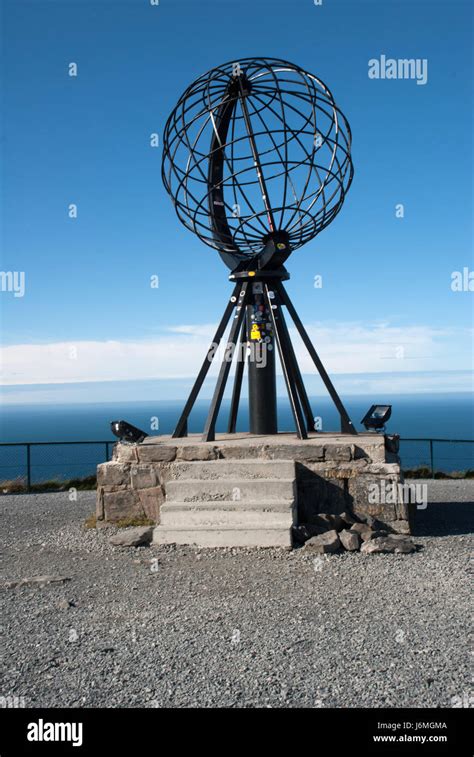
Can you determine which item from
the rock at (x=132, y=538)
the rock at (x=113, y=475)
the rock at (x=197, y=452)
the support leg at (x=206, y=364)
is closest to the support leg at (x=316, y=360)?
the support leg at (x=206, y=364)

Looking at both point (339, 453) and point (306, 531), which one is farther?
point (339, 453)

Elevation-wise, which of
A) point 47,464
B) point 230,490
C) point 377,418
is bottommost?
point 47,464

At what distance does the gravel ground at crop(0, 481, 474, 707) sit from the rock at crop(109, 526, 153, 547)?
0.12 meters

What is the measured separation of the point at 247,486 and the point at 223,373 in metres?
2.41

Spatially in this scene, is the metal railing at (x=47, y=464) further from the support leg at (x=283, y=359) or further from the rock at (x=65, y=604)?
the rock at (x=65, y=604)

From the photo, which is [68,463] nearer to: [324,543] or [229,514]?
[229,514]

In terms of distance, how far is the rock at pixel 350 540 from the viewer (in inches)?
304

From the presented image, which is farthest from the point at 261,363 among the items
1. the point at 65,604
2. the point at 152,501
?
the point at 65,604

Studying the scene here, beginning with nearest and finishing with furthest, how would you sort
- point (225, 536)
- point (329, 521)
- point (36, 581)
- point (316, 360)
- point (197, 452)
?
point (36, 581) < point (225, 536) < point (329, 521) < point (197, 452) < point (316, 360)

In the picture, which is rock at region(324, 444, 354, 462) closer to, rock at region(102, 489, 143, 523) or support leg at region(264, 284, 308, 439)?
support leg at region(264, 284, 308, 439)

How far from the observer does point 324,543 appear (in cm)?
766

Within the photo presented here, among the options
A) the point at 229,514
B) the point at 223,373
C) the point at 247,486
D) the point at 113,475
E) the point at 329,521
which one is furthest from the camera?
the point at 223,373
